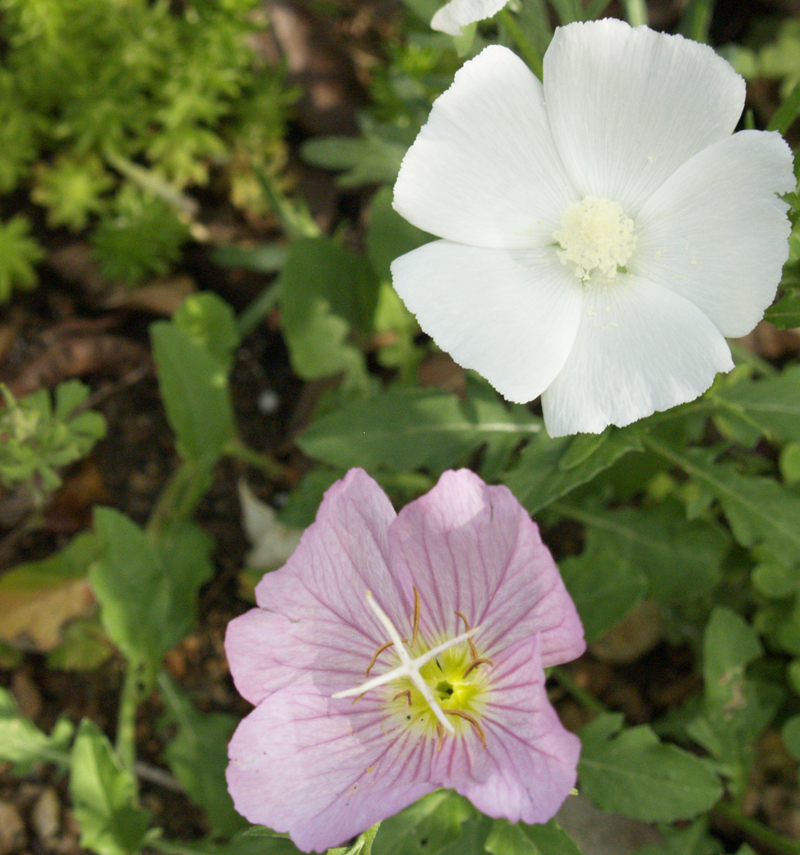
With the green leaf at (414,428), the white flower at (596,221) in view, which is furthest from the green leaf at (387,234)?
the white flower at (596,221)

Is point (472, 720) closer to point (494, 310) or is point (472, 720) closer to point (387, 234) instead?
point (494, 310)

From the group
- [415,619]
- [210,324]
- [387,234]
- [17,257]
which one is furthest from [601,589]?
[17,257]

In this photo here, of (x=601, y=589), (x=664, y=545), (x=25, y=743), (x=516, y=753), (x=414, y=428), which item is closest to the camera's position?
(x=516, y=753)

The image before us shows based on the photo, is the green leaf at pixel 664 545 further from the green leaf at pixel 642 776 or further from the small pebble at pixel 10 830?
the small pebble at pixel 10 830

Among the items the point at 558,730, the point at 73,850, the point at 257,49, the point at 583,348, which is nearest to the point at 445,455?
the point at 583,348

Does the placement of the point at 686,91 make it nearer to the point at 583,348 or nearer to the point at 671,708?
the point at 583,348

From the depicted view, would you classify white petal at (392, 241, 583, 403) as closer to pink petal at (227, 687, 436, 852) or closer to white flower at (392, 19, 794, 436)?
white flower at (392, 19, 794, 436)
